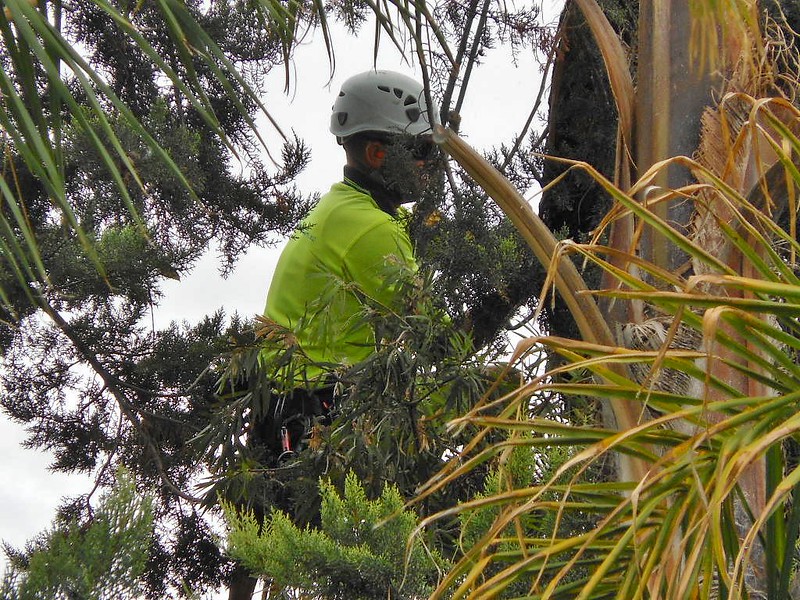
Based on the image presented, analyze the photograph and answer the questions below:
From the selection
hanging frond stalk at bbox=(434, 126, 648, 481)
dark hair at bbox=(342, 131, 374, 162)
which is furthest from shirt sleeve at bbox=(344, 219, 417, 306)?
hanging frond stalk at bbox=(434, 126, 648, 481)

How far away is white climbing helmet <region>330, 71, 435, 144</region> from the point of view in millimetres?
4535

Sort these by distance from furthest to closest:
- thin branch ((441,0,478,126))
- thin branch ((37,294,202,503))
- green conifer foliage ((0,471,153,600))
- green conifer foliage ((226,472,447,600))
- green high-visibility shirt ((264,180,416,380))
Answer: thin branch ((37,294,202,503)) < thin branch ((441,0,478,126)) < green high-visibility shirt ((264,180,416,380)) < green conifer foliage ((226,472,447,600)) < green conifer foliage ((0,471,153,600))

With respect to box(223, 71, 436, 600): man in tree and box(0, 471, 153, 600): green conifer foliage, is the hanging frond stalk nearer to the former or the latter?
box(223, 71, 436, 600): man in tree

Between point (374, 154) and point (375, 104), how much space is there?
25 cm

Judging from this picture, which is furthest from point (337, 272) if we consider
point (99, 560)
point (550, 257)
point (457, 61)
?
point (99, 560)

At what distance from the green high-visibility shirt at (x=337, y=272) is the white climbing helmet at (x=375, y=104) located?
0.30 m

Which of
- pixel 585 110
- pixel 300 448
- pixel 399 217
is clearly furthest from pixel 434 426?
pixel 585 110

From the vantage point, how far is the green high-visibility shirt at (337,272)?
3676mm

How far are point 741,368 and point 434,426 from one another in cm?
138

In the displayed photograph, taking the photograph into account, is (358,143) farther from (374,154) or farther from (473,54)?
(473,54)

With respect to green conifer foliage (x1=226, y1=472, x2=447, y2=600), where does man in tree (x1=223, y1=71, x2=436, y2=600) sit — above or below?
above

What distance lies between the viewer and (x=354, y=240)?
4113mm

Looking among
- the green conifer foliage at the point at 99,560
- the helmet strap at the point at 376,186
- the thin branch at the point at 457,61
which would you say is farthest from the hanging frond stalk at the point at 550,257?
the helmet strap at the point at 376,186

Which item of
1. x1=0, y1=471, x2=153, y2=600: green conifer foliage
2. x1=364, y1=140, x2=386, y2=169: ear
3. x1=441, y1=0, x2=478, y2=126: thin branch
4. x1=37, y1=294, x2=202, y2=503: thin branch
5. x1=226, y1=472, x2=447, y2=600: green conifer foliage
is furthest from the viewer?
x1=364, y1=140, x2=386, y2=169: ear
